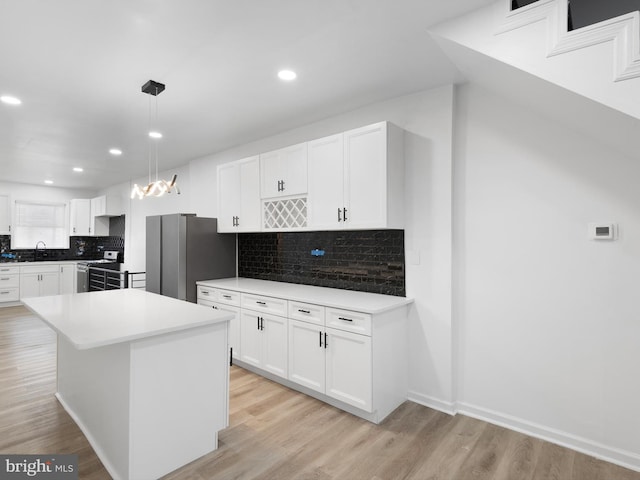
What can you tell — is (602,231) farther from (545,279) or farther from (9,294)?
(9,294)

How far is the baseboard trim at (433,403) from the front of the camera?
8.90 ft

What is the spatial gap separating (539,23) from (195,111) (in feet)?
9.33

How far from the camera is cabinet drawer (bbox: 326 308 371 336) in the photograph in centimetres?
254

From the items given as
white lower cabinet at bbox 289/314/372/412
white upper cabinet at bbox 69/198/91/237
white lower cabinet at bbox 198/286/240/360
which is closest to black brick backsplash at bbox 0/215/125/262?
white upper cabinet at bbox 69/198/91/237

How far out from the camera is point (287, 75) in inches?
104

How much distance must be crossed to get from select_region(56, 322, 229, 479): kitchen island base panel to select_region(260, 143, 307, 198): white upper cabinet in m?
1.64

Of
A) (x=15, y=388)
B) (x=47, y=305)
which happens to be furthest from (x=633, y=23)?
(x=15, y=388)

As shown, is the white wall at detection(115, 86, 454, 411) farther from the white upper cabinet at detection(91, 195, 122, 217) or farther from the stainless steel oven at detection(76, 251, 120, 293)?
the white upper cabinet at detection(91, 195, 122, 217)

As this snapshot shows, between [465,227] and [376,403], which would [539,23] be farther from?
[376,403]

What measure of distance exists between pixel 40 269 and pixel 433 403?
828cm

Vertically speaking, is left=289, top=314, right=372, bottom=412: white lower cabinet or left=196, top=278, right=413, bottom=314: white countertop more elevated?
left=196, top=278, right=413, bottom=314: white countertop

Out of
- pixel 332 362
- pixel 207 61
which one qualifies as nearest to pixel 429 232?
pixel 332 362

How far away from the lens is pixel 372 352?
8.27 ft

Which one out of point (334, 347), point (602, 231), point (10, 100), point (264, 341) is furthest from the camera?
point (264, 341)
